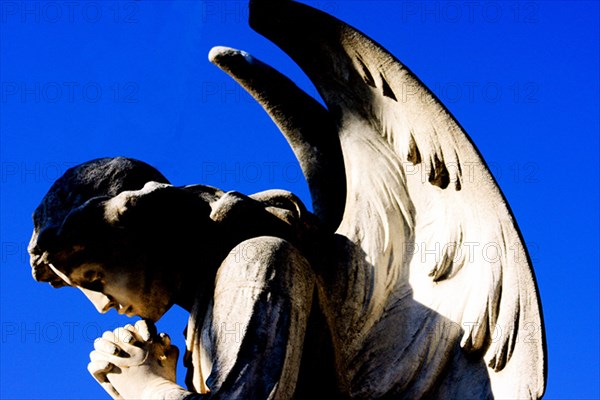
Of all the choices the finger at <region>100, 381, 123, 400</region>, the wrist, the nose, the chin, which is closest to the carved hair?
the nose

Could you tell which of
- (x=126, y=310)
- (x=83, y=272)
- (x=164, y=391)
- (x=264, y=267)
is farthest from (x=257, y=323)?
(x=83, y=272)

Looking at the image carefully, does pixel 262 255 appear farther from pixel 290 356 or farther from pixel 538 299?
pixel 538 299

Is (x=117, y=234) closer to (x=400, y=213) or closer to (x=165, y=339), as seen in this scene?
(x=165, y=339)

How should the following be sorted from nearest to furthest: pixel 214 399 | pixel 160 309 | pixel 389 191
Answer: pixel 214 399 < pixel 160 309 < pixel 389 191

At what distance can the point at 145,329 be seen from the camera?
448cm

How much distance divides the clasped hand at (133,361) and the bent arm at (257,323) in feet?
0.49

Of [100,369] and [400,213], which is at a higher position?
[400,213]

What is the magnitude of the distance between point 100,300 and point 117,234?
363 millimetres

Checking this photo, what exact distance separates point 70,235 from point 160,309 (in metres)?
0.50

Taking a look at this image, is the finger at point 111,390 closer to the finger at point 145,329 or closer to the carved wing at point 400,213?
the finger at point 145,329

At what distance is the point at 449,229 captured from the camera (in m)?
4.71

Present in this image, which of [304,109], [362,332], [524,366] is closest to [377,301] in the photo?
[362,332]

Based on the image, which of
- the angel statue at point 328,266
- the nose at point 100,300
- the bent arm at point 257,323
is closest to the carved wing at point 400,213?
the angel statue at point 328,266

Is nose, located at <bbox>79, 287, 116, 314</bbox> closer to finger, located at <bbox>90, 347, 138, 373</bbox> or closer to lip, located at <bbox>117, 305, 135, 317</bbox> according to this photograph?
lip, located at <bbox>117, 305, 135, 317</bbox>
